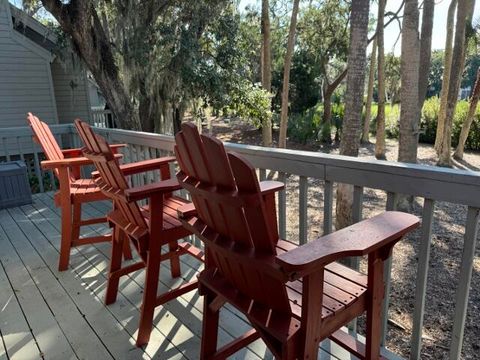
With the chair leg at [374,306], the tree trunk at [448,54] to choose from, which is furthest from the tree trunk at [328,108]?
the chair leg at [374,306]

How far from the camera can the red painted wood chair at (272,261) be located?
98 centimetres

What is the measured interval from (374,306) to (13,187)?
13.5 ft

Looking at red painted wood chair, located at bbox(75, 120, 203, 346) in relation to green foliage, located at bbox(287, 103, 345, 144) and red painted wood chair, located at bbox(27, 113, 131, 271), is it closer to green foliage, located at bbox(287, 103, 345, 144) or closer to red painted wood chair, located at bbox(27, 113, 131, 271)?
red painted wood chair, located at bbox(27, 113, 131, 271)

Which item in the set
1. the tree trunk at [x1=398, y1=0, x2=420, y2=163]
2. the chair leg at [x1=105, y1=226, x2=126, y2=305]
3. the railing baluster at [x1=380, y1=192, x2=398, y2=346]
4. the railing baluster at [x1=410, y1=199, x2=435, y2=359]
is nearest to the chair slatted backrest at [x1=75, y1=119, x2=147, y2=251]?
the chair leg at [x1=105, y1=226, x2=126, y2=305]

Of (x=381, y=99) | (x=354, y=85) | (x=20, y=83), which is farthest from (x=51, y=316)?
(x=381, y=99)

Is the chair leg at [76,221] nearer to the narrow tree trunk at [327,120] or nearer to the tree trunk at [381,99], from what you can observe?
the tree trunk at [381,99]

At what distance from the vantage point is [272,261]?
972 mm

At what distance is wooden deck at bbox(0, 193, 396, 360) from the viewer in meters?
1.74

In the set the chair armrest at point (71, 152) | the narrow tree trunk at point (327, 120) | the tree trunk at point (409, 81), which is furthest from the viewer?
the narrow tree trunk at point (327, 120)

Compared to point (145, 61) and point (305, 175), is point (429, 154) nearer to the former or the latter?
point (145, 61)

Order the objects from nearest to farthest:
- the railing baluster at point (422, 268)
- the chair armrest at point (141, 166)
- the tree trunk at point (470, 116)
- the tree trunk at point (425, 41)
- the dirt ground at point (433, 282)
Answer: the railing baluster at point (422, 268) < the chair armrest at point (141, 166) < the dirt ground at point (433, 282) < the tree trunk at point (425, 41) < the tree trunk at point (470, 116)

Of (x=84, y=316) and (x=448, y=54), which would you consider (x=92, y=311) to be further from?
(x=448, y=54)

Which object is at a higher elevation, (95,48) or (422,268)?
(95,48)

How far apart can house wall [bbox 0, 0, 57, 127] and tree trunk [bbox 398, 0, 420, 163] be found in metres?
7.55
